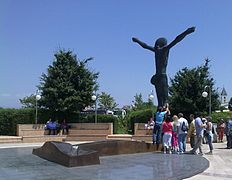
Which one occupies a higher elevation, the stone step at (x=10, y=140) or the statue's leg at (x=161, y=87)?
the statue's leg at (x=161, y=87)

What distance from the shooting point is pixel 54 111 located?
3125 cm

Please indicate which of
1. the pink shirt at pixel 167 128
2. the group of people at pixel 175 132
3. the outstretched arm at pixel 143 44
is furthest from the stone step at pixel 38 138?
the pink shirt at pixel 167 128

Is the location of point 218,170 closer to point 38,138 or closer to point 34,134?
point 38,138

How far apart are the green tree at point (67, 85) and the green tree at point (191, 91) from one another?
7.02m

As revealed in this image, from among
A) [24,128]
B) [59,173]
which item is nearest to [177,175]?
[59,173]

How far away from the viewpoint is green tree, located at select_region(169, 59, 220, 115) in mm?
33188

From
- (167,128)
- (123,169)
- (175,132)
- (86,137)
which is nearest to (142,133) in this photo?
(86,137)

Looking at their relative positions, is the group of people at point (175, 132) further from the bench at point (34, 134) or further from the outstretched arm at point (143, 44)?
the bench at point (34, 134)

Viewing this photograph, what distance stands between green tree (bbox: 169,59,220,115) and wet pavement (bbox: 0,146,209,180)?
19257mm

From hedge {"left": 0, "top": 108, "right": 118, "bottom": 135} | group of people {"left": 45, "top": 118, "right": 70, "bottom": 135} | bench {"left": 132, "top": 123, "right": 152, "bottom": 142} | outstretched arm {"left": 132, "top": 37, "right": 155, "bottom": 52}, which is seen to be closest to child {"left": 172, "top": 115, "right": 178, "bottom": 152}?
outstretched arm {"left": 132, "top": 37, "right": 155, "bottom": 52}

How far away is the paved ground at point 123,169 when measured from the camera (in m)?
9.86

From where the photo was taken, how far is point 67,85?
102 ft

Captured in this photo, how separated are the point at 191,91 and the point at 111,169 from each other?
2362 centimetres

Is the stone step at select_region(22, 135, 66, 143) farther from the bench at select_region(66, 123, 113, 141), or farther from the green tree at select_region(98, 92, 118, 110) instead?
the green tree at select_region(98, 92, 118, 110)
